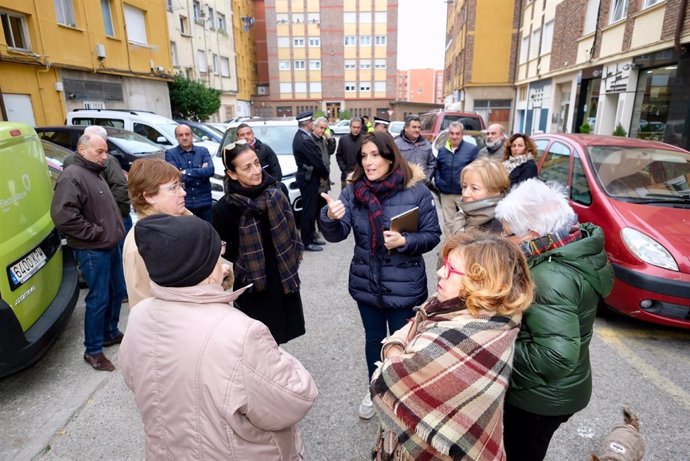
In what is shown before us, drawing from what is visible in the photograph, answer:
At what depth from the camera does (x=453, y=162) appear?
5711 mm

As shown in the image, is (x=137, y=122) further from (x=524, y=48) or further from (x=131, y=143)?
(x=524, y=48)

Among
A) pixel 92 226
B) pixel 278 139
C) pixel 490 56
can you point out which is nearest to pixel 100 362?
pixel 92 226

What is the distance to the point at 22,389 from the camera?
3203 millimetres

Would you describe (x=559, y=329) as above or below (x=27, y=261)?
above

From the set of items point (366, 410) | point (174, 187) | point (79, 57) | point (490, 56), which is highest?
point (490, 56)

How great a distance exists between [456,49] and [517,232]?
39.4m

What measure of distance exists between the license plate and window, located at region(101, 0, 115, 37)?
17.5 meters

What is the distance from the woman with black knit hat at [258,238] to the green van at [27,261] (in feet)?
4.78

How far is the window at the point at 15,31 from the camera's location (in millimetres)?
12511

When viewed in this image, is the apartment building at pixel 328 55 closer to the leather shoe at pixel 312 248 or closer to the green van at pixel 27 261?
the leather shoe at pixel 312 248

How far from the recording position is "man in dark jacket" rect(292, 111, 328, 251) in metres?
6.21

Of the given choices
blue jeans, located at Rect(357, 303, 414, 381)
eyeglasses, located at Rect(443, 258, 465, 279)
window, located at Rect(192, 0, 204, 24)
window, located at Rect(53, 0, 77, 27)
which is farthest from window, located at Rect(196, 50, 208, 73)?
eyeglasses, located at Rect(443, 258, 465, 279)

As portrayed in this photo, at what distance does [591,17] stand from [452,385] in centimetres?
1964

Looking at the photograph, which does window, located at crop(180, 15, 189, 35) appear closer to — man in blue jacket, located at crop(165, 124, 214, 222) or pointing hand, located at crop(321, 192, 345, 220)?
man in blue jacket, located at crop(165, 124, 214, 222)
